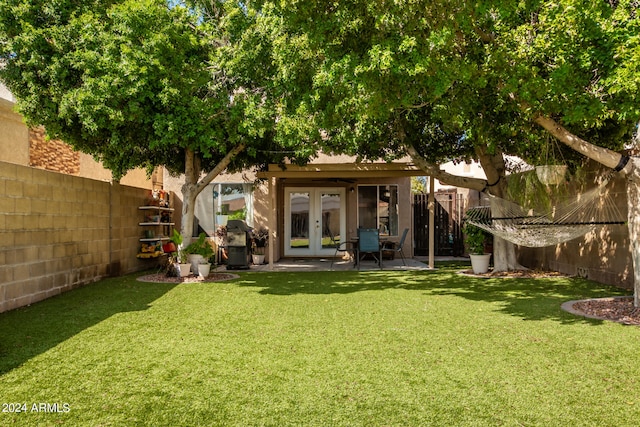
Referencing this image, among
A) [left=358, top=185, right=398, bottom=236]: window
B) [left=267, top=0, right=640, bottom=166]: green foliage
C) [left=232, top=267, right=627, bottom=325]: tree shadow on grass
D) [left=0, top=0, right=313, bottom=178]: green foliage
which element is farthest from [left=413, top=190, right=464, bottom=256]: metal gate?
[left=267, top=0, right=640, bottom=166]: green foliage

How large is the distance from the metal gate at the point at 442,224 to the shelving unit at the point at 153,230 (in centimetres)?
691

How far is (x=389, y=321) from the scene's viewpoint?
5008mm

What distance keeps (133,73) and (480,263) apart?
7119mm

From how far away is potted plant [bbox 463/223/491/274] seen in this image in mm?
9133

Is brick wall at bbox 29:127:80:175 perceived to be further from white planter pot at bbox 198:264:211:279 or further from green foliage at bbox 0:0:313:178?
white planter pot at bbox 198:264:211:279

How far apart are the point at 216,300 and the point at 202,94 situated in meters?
3.82

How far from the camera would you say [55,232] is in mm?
6668

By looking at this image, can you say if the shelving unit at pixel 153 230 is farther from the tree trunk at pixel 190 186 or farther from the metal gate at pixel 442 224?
the metal gate at pixel 442 224

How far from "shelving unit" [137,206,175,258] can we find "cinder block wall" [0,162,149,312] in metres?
0.64

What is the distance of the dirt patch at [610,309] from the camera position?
4.95 metres

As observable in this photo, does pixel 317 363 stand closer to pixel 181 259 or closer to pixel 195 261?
pixel 181 259

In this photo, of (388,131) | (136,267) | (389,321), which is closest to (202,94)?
(388,131)

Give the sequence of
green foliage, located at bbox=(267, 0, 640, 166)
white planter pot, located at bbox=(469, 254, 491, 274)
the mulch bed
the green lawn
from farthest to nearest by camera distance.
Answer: white planter pot, located at bbox=(469, 254, 491, 274), the mulch bed, green foliage, located at bbox=(267, 0, 640, 166), the green lawn

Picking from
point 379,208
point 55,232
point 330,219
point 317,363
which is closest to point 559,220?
point 317,363
